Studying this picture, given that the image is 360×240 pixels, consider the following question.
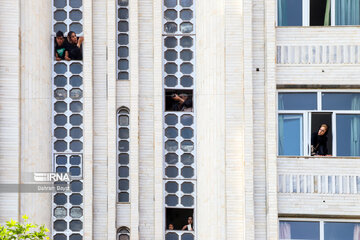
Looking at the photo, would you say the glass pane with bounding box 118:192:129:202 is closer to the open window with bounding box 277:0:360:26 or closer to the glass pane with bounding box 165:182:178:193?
the glass pane with bounding box 165:182:178:193

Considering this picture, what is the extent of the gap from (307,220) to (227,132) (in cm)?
272

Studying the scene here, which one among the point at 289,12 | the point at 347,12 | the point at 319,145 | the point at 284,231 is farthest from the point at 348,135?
the point at 289,12

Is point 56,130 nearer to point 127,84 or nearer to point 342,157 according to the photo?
point 127,84

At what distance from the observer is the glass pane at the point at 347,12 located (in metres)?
13.5

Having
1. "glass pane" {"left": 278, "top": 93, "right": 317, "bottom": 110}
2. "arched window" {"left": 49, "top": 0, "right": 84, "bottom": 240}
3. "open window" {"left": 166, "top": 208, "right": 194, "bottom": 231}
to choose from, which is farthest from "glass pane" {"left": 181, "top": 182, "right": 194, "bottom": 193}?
"glass pane" {"left": 278, "top": 93, "right": 317, "bottom": 110}

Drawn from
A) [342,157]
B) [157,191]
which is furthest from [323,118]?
[157,191]

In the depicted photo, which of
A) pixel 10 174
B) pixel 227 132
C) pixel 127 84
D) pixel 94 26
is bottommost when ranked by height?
pixel 10 174

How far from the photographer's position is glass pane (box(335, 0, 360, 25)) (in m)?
13.5

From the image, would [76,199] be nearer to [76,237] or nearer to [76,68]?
[76,237]

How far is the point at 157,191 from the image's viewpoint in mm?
13344

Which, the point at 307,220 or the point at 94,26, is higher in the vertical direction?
the point at 94,26

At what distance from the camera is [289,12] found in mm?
13648

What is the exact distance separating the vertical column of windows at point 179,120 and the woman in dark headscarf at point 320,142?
9.16 ft

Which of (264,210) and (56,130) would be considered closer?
(264,210)
